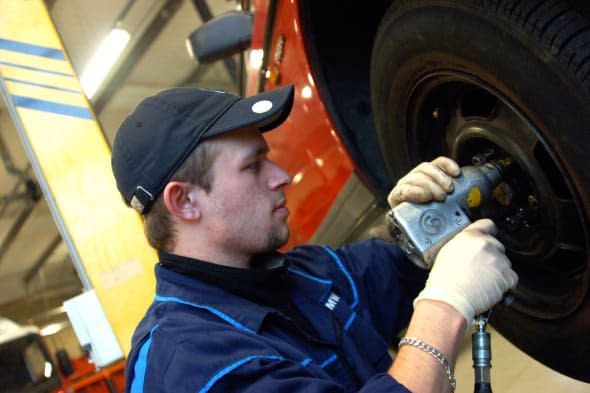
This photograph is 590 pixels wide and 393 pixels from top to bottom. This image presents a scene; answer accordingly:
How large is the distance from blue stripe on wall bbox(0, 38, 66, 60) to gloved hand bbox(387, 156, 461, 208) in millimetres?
2012

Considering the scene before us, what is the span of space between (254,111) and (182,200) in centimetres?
Result: 21

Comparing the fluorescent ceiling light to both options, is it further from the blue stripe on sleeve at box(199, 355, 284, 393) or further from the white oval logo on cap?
the blue stripe on sleeve at box(199, 355, 284, 393)

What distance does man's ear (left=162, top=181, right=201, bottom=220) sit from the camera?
3.66ft

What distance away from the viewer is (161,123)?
1128 mm

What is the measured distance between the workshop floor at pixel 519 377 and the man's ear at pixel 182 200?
108 centimetres

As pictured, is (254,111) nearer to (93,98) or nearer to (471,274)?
(471,274)

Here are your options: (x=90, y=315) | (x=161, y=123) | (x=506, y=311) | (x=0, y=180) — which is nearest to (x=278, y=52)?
(x=161, y=123)

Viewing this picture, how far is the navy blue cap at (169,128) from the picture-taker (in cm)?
111

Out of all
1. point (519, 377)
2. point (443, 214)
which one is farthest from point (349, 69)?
point (519, 377)

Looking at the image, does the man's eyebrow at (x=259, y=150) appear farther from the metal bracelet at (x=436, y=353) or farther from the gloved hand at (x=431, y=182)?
the metal bracelet at (x=436, y=353)

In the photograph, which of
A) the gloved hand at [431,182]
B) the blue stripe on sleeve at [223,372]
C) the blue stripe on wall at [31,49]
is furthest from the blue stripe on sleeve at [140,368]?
the blue stripe on wall at [31,49]

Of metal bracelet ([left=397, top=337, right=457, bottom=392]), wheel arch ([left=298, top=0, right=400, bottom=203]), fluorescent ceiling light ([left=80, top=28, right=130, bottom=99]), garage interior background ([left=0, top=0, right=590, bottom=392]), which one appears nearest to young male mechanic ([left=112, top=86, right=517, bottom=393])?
metal bracelet ([left=397, top=337, right=457, bottom=392])

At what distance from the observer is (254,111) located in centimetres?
113

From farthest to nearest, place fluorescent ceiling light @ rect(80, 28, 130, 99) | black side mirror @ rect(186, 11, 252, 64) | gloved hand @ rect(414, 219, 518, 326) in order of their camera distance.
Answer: fluorescent ceiling light @ rect(80, 28, 130, 99) < black side mirror @ rect(186, 11, 252, 64) < gloved hand @ rect(414, 219, 518, 326)
